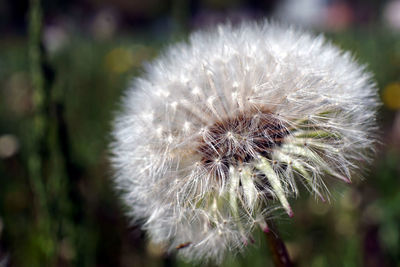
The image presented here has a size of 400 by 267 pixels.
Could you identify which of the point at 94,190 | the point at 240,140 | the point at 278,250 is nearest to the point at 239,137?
the point at 240,140

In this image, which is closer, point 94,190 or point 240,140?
point 240,140

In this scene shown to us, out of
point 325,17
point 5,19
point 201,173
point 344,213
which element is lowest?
point 5,19

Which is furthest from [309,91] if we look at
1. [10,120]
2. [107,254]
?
[10,120]

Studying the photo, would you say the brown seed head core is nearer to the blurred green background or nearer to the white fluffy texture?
the white fluffy texture

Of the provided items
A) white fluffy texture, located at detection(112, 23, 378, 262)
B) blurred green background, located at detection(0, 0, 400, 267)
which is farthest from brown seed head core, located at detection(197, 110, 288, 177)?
blurred green background, located at detection(0, 0, 400, 267)

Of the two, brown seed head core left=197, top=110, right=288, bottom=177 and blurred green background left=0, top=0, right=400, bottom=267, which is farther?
blurred green background left=0, top=0, right=400, bottom=267

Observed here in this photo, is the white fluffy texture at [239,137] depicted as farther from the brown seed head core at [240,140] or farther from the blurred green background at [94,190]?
the blurred green background at [94,190]

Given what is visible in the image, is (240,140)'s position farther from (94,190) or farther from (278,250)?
(94,190)

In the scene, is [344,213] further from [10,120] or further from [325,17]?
[325,17]
